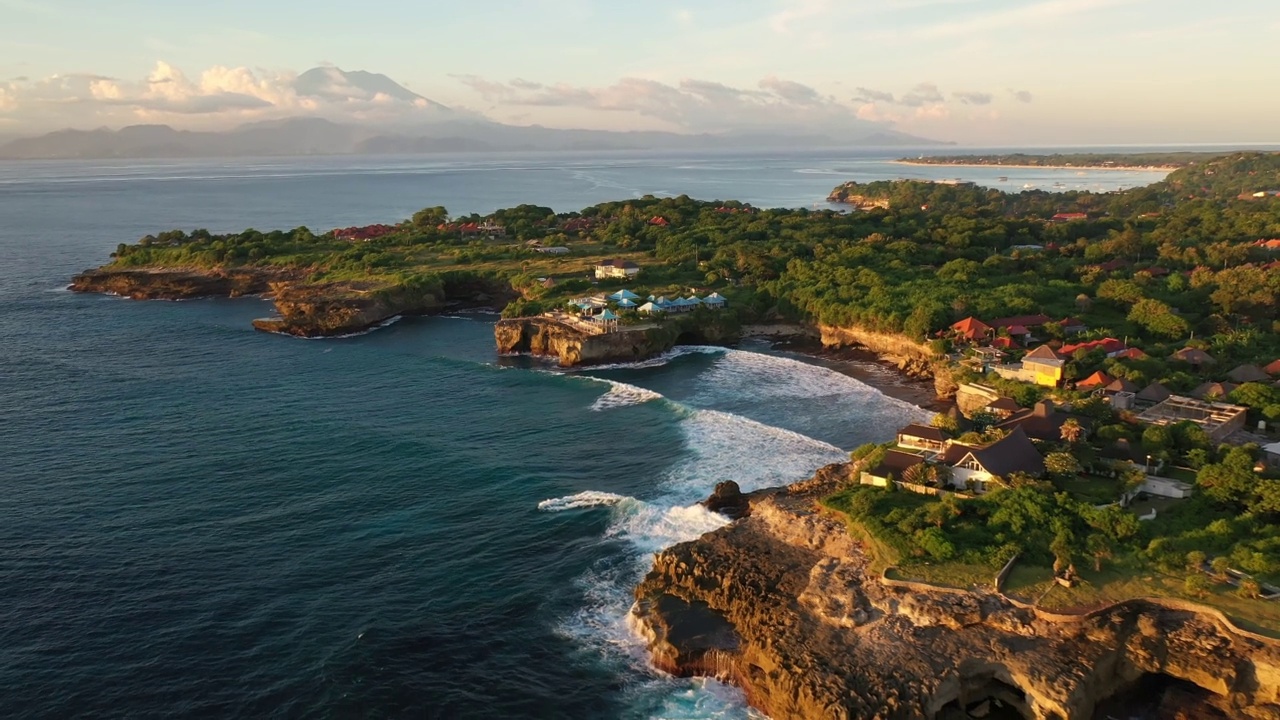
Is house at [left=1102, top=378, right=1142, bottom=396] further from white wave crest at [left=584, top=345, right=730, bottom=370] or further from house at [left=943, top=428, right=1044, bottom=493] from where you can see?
white wave crest at [left=584, top=345, right=730, bottom=370]

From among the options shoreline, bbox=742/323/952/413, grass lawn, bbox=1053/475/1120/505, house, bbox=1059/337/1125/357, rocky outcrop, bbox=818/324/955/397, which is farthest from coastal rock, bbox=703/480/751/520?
house, bbox=1059/337/1125/357

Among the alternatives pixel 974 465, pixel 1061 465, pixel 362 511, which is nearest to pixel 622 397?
pixel 362 511

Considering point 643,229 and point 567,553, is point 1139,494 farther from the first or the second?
point 643,229

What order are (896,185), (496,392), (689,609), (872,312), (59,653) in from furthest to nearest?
(896,185) < (872,312) < (496,392) < (689,609) < (59,653)

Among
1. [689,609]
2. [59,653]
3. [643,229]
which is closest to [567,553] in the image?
[689,609]

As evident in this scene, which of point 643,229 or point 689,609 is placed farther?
point 643,229

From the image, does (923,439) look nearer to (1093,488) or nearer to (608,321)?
(1093,488)
